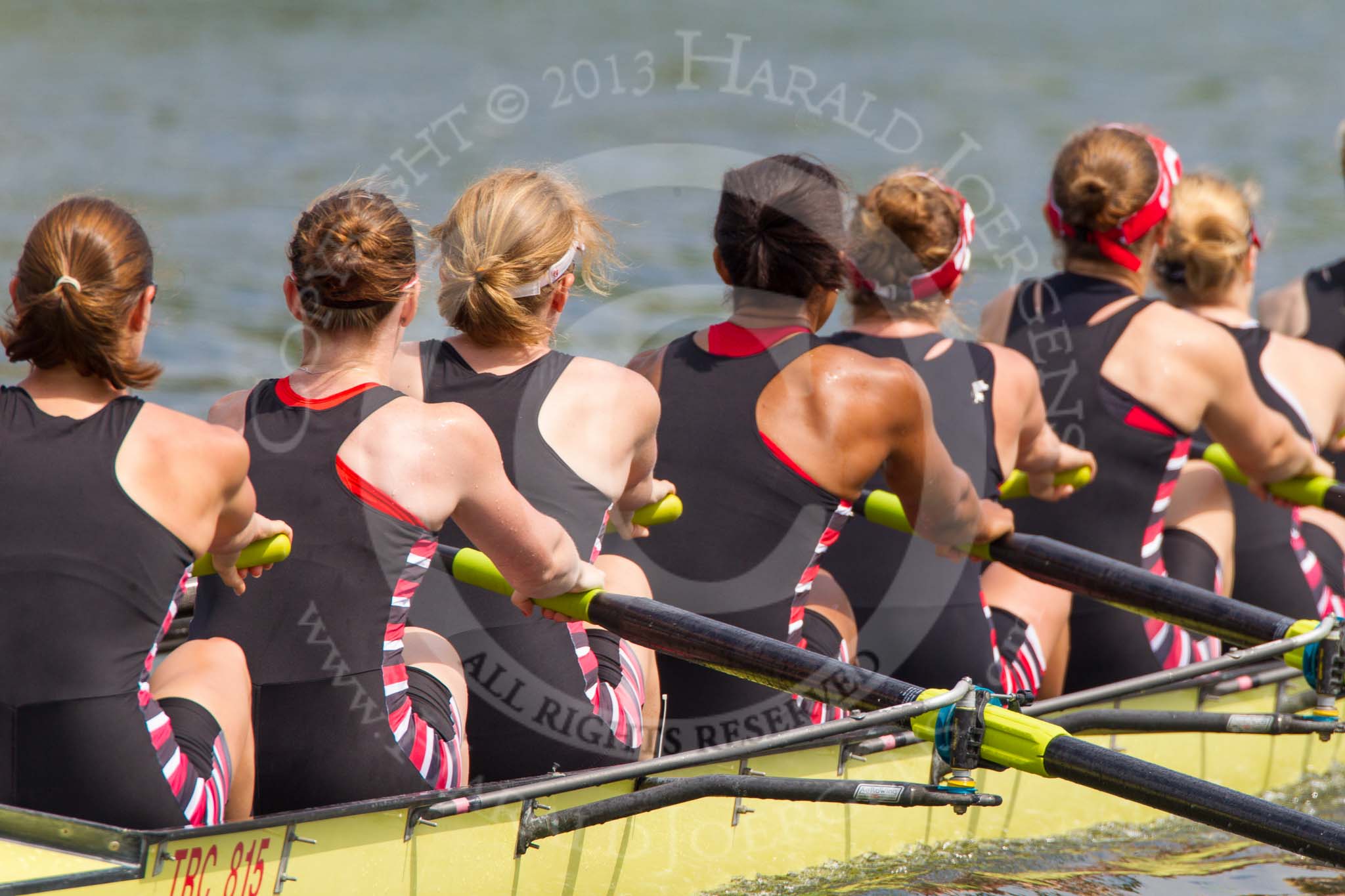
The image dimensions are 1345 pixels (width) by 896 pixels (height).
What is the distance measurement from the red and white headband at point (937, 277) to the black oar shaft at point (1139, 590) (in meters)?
0.72

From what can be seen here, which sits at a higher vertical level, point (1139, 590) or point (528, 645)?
point (1139, 590)

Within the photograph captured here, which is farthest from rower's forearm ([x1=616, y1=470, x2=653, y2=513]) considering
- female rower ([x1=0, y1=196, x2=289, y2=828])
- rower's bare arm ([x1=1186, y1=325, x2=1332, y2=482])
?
rower's bare arm ([x1=1186, y1=325, x2=1332, y2=482])

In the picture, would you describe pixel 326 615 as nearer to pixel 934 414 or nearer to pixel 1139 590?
pixel 934 414

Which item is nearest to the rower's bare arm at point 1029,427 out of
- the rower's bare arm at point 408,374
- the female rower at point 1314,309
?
the rower's bare arm at point 408,374

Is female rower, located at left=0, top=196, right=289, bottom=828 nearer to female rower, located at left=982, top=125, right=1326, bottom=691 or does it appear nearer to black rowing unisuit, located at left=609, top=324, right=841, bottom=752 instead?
black rowing unisuit, located at left=609, top=324, right=841, bottom=752

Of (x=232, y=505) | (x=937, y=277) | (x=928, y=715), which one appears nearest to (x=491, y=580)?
(x=232, y=505)

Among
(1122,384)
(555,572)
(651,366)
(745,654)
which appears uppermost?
(1122,384)

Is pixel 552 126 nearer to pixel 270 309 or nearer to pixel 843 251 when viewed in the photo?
pixel 270 309

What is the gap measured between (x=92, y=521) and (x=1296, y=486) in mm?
3753

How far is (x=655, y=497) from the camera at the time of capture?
371 centimetres

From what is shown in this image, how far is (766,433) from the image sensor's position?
12.2 feet

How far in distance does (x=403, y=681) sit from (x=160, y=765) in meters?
0.53

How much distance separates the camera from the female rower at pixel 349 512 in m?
2.98

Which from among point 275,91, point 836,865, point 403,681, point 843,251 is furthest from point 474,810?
point 275,91
